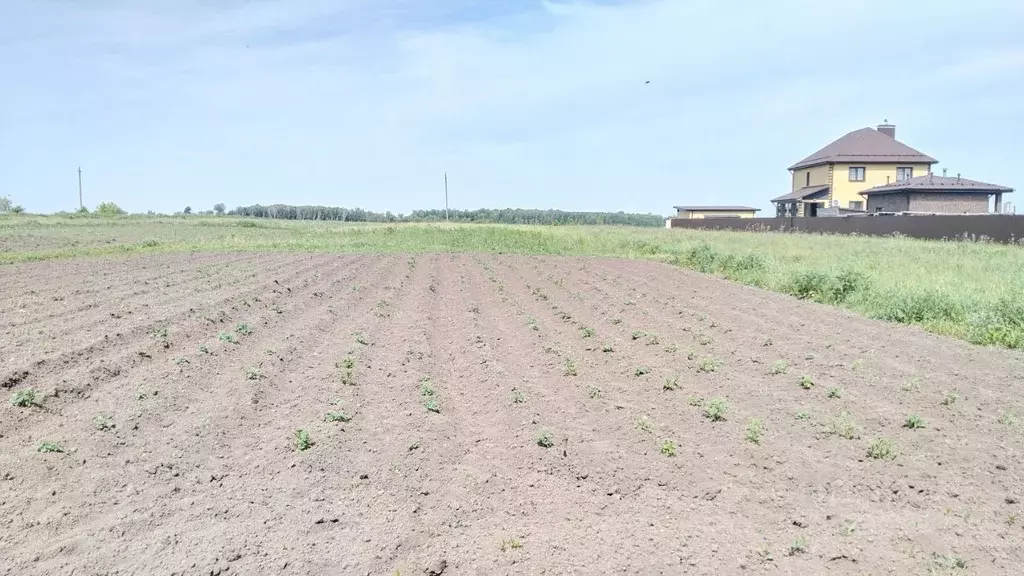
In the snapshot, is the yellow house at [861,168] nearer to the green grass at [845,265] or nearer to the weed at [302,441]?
the green grass at [845,265]

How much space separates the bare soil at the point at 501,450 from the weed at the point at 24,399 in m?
0.06

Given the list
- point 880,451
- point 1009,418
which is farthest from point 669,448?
point 1009,418

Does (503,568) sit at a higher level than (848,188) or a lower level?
lower

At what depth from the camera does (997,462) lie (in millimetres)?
5461

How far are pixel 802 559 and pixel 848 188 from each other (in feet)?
184

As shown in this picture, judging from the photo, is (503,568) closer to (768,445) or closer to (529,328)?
(768,445)

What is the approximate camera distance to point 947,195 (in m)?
44.8

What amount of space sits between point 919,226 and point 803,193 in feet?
77.6

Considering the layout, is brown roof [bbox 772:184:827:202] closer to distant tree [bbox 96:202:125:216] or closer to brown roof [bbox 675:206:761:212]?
brown roof [bbox 675:206:761:212]

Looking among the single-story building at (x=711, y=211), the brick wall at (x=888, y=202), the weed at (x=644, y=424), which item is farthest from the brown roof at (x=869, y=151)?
the weed at (x=644, y=424)

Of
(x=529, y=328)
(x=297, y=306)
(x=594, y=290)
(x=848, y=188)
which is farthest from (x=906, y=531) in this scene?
(x=848, y=188)

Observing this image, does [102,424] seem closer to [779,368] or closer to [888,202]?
[779,368]

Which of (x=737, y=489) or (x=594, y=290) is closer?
(x=737, y=489)

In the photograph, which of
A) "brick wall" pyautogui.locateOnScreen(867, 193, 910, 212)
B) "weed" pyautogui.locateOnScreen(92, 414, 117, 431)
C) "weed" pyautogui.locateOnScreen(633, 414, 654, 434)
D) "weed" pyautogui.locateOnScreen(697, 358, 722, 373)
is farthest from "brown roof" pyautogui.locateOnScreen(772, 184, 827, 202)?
"weed" pyautogui.locateOnScreen(92, 414, 117, 431)
